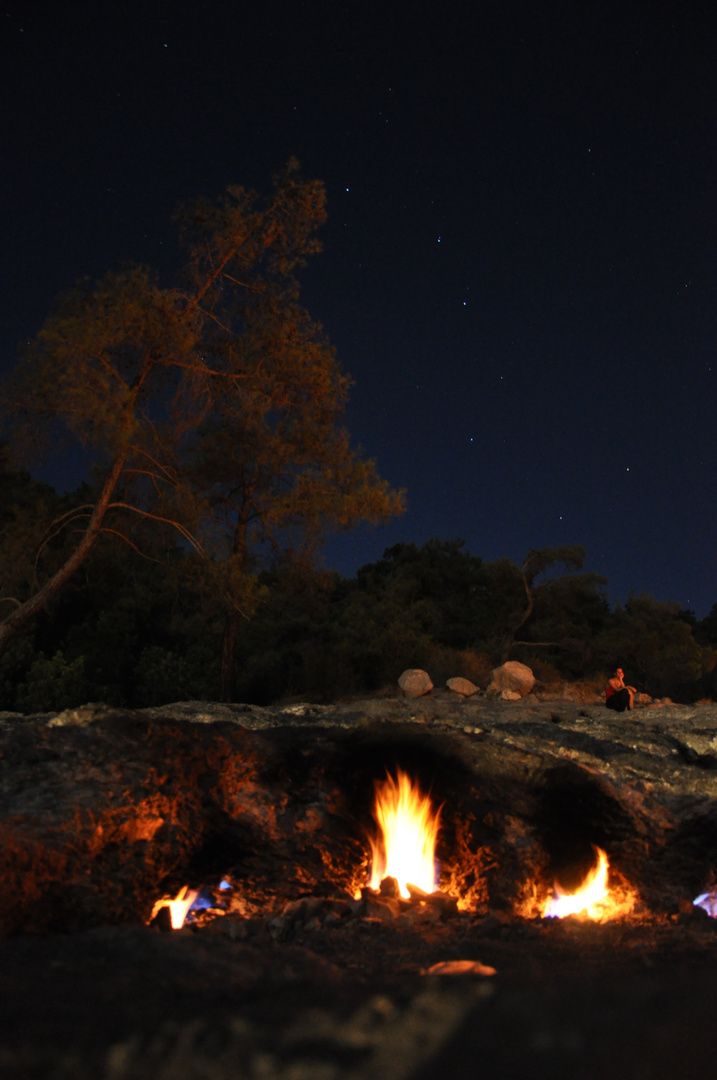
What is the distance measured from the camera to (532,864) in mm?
2760

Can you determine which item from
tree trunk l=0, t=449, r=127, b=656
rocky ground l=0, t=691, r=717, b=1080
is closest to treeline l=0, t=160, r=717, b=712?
tree trunk l=0, t=449, r=127, b=656

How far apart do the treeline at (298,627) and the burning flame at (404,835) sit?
18.7 feet

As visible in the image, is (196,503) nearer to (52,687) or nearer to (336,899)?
(52,687)

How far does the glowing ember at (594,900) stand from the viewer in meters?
Result: 2.48

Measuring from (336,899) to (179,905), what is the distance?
0.66 m

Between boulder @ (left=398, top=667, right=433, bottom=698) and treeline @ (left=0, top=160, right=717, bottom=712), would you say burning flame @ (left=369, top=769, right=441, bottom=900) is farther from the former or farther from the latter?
boulder @ (left=398, top=667, right=433, bottom=698)

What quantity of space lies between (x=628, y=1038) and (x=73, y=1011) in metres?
1.07

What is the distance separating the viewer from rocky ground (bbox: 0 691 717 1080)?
103 cm

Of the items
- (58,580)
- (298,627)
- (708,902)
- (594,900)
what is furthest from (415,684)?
(708,902)

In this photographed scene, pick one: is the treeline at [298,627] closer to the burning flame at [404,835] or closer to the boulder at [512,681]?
the boulder at [512,681]

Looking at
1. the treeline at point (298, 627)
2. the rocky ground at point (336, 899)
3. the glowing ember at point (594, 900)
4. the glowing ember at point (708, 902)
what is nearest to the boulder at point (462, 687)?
the treeline at point (298, 627)

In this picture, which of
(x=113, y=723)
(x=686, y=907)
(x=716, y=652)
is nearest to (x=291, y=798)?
(x=113, y=723)

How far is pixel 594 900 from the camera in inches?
102

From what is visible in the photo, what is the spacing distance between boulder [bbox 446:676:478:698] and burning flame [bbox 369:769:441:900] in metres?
9.13
